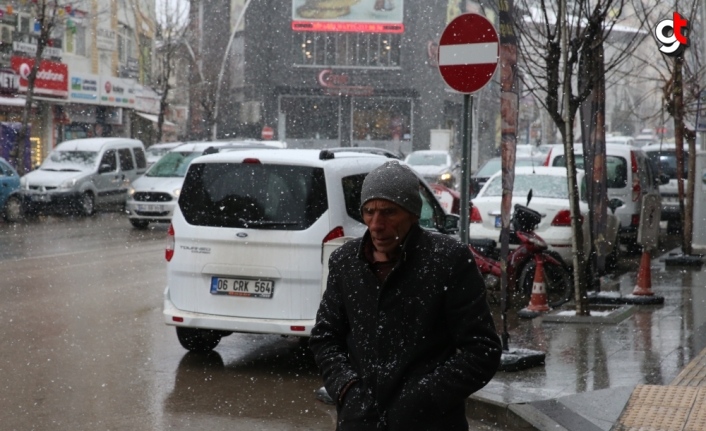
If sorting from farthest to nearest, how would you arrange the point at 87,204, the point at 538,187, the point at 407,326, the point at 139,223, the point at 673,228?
the point at 87,204, the point at 673,228, the point at 139,223, the point at 538,187, the point at 407,326

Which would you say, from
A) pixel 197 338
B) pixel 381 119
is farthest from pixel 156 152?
pixel 381 119

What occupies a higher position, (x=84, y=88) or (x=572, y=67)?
(x=84, y=88)

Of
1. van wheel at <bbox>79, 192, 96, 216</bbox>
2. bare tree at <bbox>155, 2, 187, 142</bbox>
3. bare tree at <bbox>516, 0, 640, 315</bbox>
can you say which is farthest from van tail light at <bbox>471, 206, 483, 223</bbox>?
bare tree at <bbox>155, 2, 187, 142</bbox>

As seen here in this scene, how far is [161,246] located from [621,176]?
7.95 metres

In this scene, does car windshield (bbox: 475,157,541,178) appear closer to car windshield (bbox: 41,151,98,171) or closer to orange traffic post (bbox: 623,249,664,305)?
car windshield (bbox: 41,151,98,171)

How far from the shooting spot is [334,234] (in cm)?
877

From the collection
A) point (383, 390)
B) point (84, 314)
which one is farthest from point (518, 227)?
point (383, 390)

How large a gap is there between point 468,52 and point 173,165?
1755 cm

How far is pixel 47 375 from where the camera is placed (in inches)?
339

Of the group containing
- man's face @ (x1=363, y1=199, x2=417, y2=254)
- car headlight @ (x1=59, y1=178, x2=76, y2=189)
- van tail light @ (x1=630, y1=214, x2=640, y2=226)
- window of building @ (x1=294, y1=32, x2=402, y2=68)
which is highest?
A: window of building @ (x1=294, y1=32, x2=402, y2=68)

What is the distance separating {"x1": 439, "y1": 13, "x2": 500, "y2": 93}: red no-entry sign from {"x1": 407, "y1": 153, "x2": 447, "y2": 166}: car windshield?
90.0 feet

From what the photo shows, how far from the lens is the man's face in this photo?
3.57 m

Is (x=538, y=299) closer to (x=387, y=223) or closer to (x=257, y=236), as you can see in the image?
(x=257, y=236)

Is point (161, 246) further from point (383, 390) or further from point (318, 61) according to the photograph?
point (318, 61)
